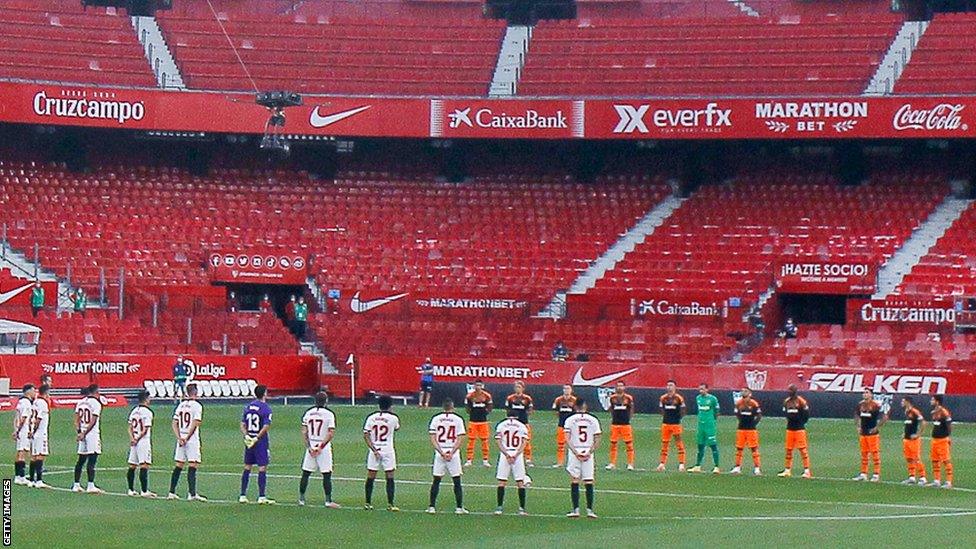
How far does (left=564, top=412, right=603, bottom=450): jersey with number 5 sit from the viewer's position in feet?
91.5

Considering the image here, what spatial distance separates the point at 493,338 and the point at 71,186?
1659 cm

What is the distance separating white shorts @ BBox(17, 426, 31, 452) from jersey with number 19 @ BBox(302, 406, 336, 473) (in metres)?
5.52

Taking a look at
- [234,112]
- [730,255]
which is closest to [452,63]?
[234,112]

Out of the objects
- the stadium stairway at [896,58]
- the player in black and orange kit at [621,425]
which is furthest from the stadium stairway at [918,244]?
the player in black and orange kit at [621,425]

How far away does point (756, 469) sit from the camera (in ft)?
120

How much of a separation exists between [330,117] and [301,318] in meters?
7.93

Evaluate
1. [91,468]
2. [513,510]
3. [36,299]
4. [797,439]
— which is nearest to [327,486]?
[513,510]

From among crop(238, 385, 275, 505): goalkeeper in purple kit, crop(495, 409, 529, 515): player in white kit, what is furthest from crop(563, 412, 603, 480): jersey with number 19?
crop(238, 385, 275, 505): goalkeeper in purple kit

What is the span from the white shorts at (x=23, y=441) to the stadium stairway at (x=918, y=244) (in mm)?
34881

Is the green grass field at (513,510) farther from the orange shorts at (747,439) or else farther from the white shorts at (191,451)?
the orange shorts at (747,439)

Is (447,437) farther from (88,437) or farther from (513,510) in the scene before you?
(88,437)

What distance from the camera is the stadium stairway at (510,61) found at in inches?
2628

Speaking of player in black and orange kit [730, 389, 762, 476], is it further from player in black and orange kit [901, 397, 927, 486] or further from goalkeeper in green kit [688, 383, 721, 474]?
player in black and orange kit [901, 397, 927, 486]

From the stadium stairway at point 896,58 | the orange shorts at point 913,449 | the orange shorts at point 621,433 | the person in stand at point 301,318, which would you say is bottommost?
the orange shorts at point 913,449
